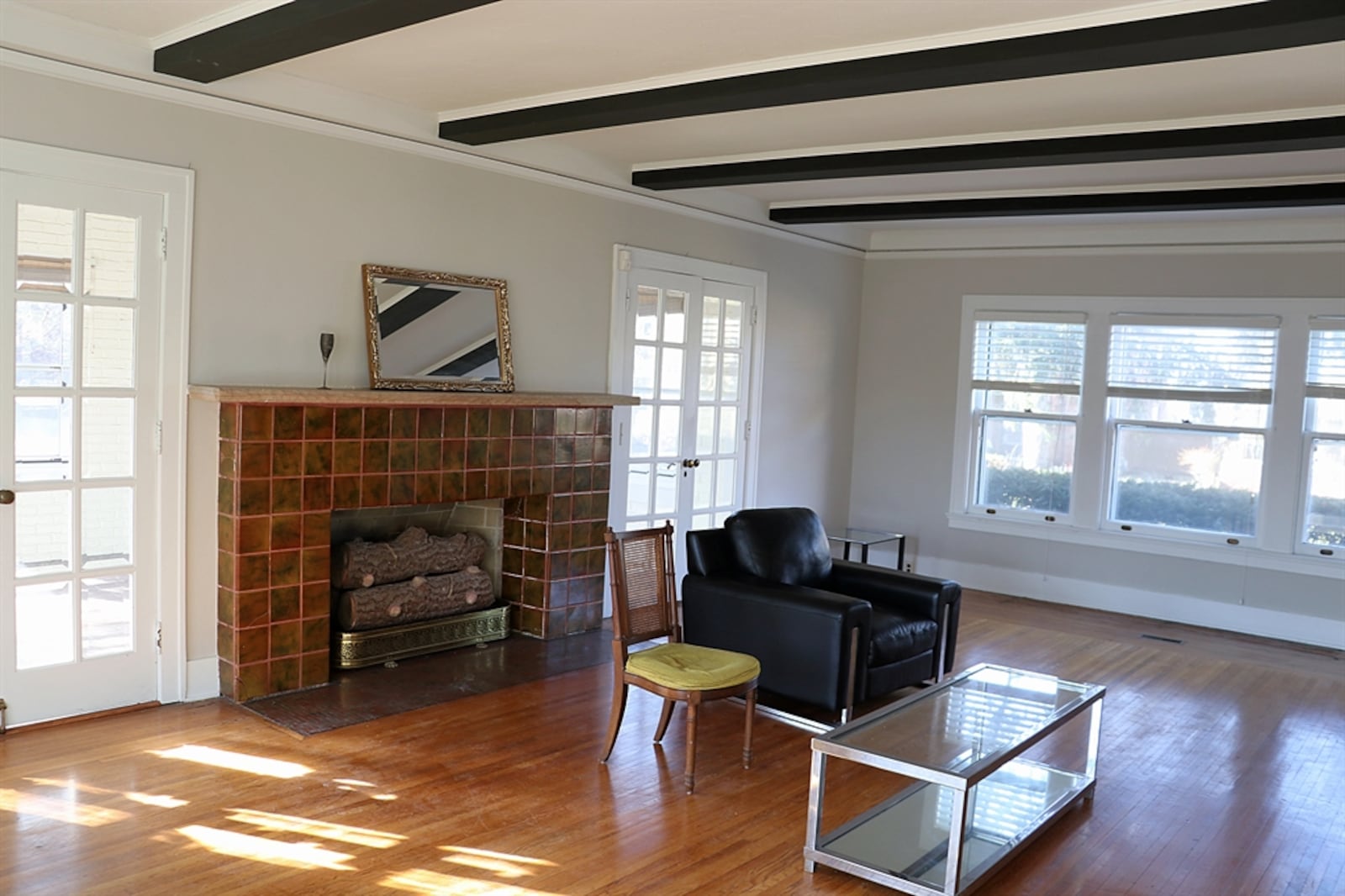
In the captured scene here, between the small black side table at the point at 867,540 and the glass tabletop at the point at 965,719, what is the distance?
3.03 metres

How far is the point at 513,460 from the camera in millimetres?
5137

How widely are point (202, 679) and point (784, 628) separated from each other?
93.1 inches

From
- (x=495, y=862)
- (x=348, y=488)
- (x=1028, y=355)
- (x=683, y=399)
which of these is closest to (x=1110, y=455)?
(x=1028, y=355)

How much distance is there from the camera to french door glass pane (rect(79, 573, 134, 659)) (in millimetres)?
3918

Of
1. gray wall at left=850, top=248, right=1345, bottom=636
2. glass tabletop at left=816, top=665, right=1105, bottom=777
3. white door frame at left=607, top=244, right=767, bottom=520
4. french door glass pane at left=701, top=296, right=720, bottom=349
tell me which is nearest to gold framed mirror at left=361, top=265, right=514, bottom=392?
white door frame at left=607, top=244, right=767, bottom=520

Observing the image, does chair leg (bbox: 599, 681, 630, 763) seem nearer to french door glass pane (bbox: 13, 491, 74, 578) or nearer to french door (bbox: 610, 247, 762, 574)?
french door glass pane (bbox: 13, 491, 74, 578)

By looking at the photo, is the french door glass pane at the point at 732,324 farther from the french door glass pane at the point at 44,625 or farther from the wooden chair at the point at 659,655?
the french door glass pane at the point at 44,625

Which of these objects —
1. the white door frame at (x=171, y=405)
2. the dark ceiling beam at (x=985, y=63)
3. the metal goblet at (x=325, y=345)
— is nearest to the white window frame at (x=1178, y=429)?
the dark ceiling beam at (x=985, y=63)

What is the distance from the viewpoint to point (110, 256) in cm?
386

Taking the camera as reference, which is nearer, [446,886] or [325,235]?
[446,886]

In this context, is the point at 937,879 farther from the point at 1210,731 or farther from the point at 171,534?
the point at 171,534

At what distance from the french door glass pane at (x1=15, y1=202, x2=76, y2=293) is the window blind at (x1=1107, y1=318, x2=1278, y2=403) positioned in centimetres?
602

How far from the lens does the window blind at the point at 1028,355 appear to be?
7.16 meters

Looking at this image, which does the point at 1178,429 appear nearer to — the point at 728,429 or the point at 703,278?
the point at 728,429
